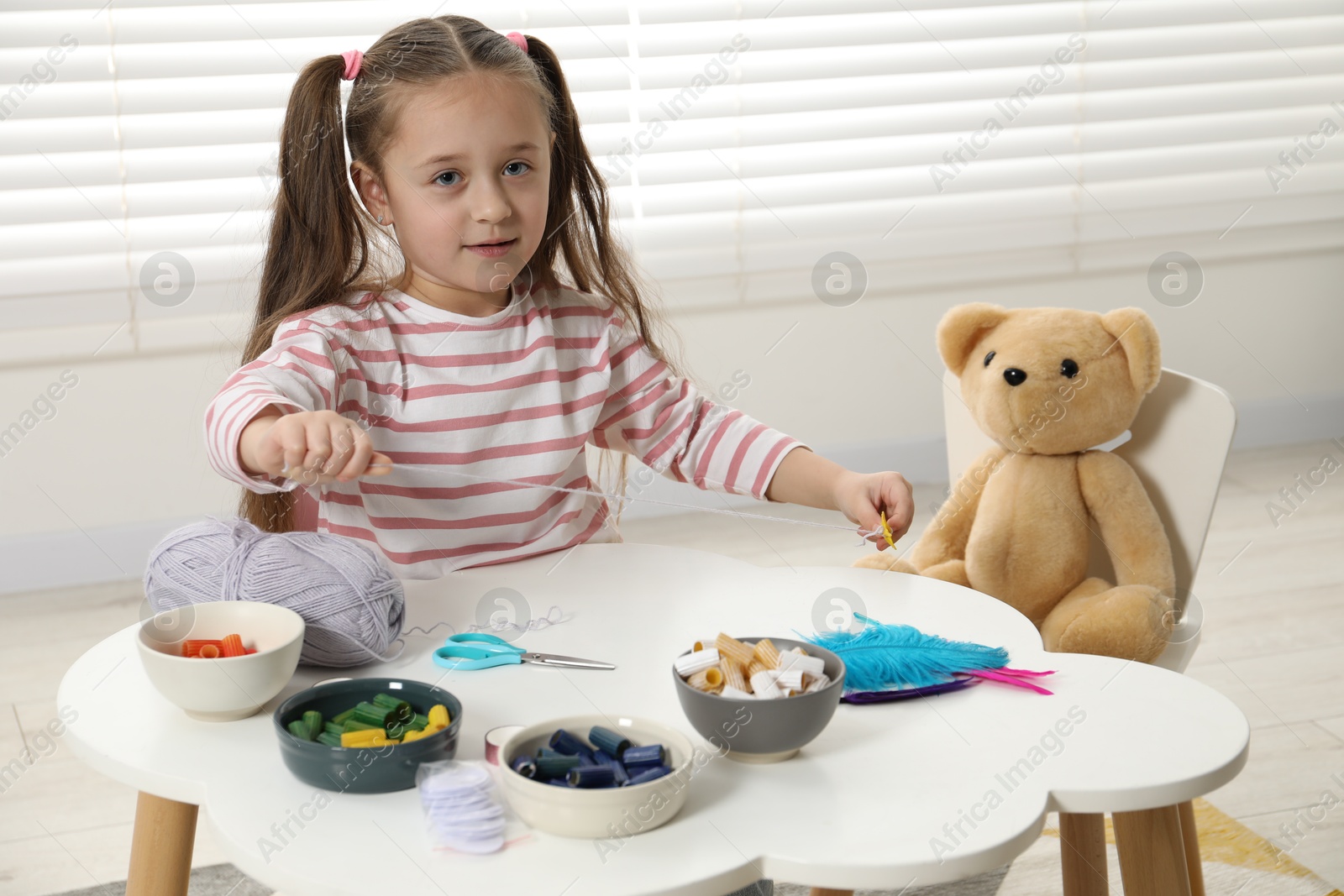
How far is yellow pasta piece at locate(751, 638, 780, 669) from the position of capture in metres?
0.74

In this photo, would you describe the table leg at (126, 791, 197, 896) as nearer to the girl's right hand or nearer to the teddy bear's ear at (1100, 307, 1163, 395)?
the girl's right hand

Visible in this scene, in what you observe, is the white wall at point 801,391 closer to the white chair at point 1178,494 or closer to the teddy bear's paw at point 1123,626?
the white chair at point 1178,494

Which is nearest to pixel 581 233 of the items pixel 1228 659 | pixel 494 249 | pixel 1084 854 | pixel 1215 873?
pixel 494 249

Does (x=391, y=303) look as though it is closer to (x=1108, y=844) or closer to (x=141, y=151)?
(x=1108, y=844)

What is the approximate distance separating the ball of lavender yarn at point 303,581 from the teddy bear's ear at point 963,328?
2.61 ft

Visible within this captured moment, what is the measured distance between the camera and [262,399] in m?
0.95

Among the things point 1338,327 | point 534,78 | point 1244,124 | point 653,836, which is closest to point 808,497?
point 534,78

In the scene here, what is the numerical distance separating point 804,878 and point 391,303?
76 centimetres

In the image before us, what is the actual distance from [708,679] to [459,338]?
56 cm

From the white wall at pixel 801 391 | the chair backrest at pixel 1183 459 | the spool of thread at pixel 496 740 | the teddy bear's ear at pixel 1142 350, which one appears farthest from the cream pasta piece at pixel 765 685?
the white wall at pixel 801 391

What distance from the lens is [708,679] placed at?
741 millimetres

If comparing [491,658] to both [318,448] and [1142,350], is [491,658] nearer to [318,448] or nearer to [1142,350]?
[318,448]

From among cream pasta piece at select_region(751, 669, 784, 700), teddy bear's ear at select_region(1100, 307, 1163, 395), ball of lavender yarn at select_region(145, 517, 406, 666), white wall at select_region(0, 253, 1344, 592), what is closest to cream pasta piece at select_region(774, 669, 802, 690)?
cream pasta piece at select_region(751, 669, 784, 700)

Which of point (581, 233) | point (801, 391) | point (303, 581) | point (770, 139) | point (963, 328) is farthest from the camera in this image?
point (801, 391)
